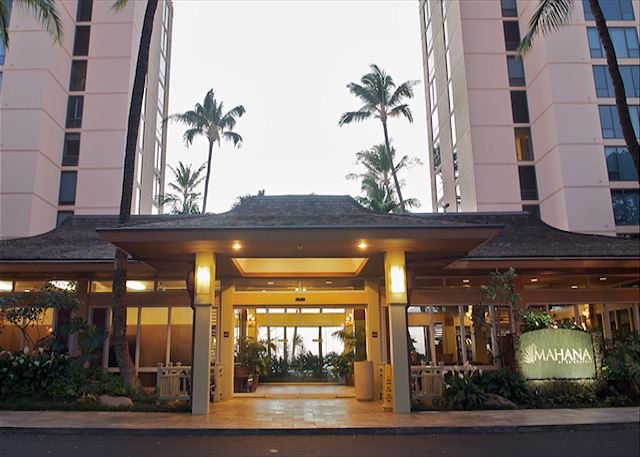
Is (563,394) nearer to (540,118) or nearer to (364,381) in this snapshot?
(364,381)

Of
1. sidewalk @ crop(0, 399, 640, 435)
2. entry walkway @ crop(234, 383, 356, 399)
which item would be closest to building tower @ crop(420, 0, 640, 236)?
entry walkway @ crop(234, 383, 356, 399)

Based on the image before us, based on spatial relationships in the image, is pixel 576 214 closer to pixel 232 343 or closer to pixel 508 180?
pixel 508 180

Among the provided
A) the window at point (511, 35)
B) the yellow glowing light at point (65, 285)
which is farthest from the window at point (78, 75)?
the window at point (511, 35)

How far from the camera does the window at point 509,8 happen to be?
111 feet

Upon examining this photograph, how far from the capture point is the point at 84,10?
33750 mm

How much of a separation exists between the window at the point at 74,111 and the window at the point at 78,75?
688mm

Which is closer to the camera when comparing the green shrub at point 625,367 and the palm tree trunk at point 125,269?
the green shrub at point 625,367

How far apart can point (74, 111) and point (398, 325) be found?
92.1ft

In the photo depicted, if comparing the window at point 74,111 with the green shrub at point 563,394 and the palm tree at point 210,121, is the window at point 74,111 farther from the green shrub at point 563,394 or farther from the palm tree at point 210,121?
the green shrub at point 563,394

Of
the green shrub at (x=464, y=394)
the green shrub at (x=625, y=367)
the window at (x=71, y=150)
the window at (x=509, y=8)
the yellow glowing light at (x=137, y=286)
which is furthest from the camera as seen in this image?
the window at (x=509, y=8)

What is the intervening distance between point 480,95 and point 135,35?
836 inches

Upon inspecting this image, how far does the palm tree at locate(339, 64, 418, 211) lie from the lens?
32125mm

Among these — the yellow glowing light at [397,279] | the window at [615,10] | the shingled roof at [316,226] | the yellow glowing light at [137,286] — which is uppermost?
Result: the window at [615,10]

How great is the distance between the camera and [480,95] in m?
32.4
